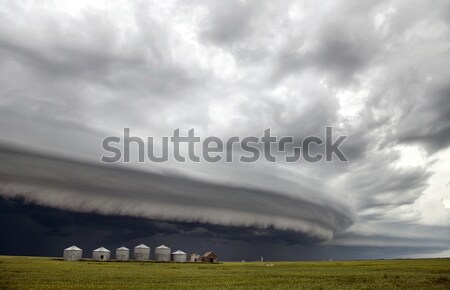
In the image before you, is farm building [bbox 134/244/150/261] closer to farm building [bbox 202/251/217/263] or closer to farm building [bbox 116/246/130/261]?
farm building [bbox 116/246/130/261]

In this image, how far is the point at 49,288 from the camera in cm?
4678

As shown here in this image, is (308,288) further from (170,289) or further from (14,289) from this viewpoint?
(14,289)

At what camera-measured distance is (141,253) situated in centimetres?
18262

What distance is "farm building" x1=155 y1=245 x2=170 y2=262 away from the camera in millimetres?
183837

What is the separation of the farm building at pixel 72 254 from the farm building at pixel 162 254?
35.7 m

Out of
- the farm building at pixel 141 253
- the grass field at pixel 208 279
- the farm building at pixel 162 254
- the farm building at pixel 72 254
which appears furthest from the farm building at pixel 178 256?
the grass field at pixel 208 279

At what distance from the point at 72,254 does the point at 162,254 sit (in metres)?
40.8

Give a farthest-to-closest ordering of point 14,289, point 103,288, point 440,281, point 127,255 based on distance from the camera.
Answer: point 127,255
point 440,281
point 103,288
point 14,289

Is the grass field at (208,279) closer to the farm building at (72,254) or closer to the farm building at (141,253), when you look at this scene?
the farm building at (72,254)

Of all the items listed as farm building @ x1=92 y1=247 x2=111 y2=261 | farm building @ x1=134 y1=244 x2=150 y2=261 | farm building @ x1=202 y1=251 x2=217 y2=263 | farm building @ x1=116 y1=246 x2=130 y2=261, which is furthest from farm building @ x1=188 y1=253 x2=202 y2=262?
farm building @ x1=92 y1=247 x2=111 y2=261

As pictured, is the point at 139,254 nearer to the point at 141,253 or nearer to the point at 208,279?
the point at 141,253

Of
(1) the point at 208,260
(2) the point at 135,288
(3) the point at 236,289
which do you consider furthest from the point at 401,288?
(1) the point at 208,260

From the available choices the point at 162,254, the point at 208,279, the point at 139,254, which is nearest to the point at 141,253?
the point at 139,254

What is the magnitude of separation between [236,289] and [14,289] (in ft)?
86.4
